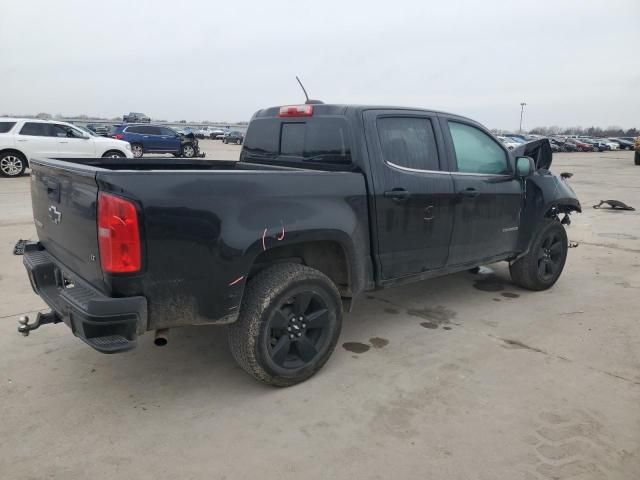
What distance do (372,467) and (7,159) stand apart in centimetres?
1600

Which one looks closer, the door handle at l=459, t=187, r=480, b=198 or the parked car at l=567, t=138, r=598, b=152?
the door handle at l=459, t=187, r=480, b=198

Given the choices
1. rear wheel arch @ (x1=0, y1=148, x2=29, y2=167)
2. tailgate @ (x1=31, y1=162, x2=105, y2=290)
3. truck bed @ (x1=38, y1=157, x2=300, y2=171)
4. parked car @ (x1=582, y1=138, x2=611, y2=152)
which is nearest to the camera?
tailgate @ (x1=31, y1=162, x2=105, y2=290)

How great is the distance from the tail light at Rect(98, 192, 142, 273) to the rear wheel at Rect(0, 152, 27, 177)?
14.9 metres

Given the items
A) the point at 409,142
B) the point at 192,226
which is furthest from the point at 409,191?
the point at 192,226

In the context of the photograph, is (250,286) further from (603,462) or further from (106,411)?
(603,462)

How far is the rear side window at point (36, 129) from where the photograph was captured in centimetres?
1502

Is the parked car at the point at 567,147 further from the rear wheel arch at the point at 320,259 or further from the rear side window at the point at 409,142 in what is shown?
the rear wheel arch at the point at 320,259

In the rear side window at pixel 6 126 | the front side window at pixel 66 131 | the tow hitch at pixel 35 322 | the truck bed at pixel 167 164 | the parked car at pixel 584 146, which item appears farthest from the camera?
the parked car at pixel 584 146

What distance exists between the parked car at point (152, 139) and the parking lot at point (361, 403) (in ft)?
68.0

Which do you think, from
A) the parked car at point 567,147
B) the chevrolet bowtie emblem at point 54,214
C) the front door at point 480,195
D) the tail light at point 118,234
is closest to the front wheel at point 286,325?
the tail light at point 118,234

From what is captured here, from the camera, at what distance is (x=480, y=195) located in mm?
4438

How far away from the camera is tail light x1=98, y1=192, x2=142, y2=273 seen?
2.51m

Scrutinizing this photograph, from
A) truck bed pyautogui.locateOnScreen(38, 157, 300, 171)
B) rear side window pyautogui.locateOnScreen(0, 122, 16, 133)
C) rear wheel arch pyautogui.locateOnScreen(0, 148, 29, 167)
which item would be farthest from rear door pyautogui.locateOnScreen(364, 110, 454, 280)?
rear side window pyautogui.locateOnScreen(0, 122, 16, 133)

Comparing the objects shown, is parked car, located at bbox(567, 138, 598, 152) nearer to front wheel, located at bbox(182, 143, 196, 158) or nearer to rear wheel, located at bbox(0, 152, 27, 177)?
front wheel, located at bbox(182, 143, 196, 158)
